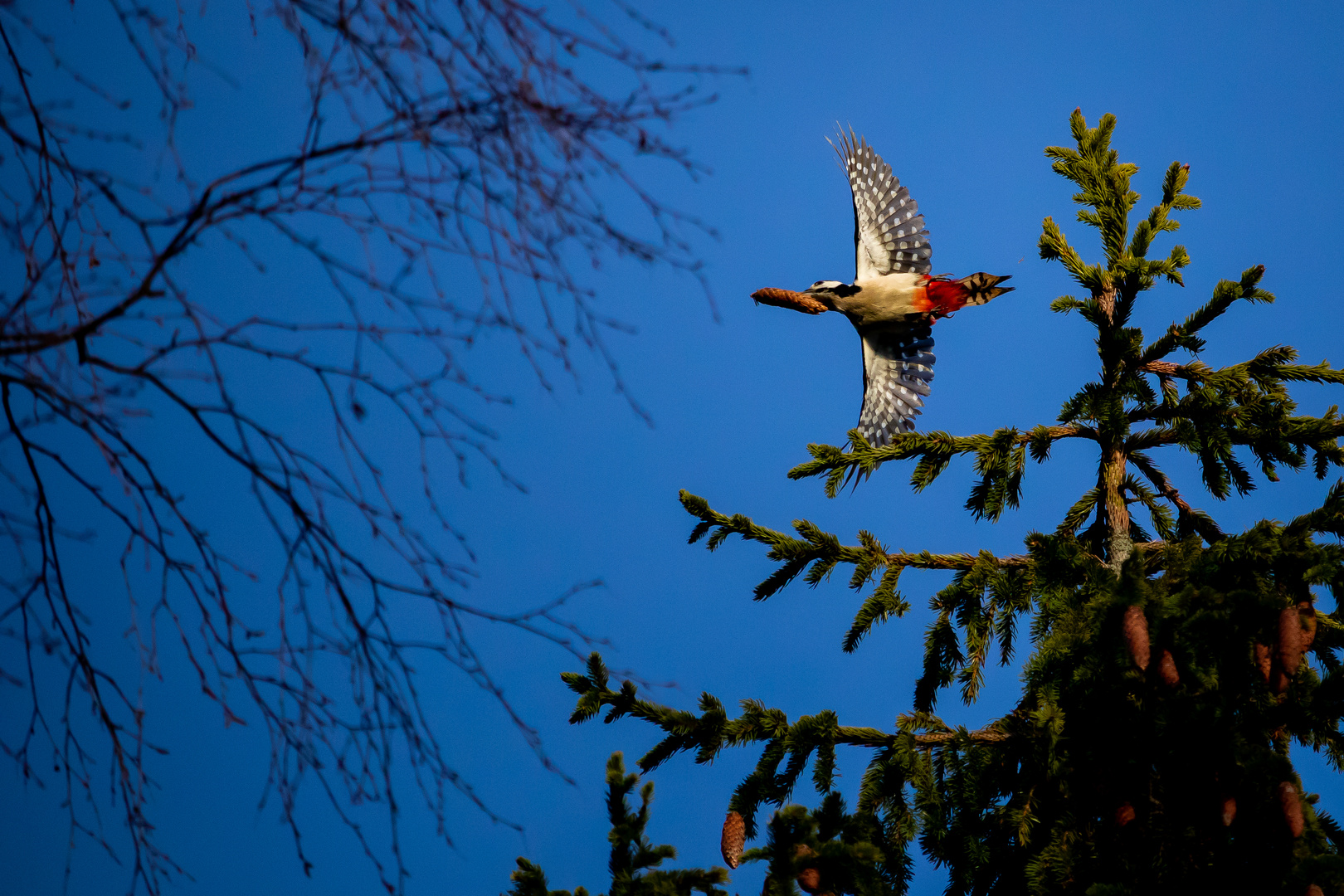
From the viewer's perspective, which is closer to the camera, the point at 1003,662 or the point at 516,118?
the point at 516,118

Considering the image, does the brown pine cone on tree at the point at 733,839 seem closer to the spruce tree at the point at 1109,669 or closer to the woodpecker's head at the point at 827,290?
the spruce tree at the point at 1109,669

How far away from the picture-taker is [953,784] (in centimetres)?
365

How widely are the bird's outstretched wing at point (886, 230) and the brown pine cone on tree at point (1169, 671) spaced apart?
11.6 ft

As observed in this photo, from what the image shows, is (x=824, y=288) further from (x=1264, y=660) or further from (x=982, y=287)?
(x=1264, y=660)

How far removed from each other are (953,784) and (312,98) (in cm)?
293

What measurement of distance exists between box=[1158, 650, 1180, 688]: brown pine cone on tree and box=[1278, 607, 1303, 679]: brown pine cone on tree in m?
0.27

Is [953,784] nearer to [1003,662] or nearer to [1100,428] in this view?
[1003,662]

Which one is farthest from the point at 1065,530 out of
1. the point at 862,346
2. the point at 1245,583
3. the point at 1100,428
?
the point at 862,346

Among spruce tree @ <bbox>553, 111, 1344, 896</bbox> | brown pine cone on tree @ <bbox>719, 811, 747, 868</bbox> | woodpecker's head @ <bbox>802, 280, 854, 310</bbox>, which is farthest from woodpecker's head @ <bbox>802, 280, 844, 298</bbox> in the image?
brown pine cone on tree @ <bbox>719, 811, 747, 868</bbox>

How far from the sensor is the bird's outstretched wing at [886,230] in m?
6.36

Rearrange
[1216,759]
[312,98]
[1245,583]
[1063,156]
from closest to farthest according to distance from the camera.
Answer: [312,98] → [1216,759] → [1245,583] → [1063,156]

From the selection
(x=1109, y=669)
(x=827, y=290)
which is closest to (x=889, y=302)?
(x=827, y=290)

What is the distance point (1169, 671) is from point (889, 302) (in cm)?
343

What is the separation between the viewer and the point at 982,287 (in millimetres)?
5898
